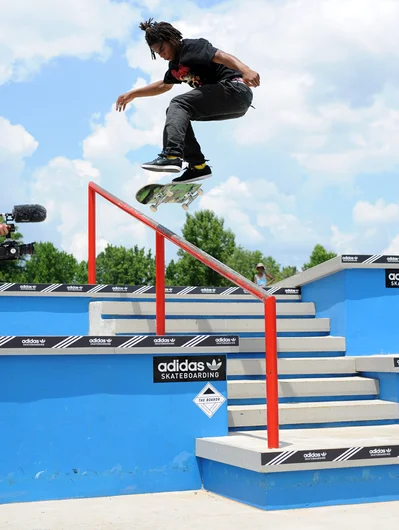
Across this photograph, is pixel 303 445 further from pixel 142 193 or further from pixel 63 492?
pixel 142 193

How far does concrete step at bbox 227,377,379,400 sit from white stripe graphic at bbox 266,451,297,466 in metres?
1.41

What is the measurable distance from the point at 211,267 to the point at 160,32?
85.1 inches

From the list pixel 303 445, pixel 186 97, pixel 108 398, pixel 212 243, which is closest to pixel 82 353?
pixel 108 398

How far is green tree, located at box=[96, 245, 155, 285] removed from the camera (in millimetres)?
72625

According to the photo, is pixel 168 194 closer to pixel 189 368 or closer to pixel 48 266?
pixel 189 368

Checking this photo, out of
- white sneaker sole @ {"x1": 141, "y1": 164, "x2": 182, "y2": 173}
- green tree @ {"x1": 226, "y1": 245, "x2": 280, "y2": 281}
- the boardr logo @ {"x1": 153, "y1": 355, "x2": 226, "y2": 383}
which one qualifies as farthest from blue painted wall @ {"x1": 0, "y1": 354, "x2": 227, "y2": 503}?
green tree @ {"x1": 226, "y1": 245, "x2": 280, "y2": 281}

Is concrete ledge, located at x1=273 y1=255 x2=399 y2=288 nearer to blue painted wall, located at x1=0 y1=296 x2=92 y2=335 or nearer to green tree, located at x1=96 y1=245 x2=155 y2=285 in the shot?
blue painted wall, located at x1=0 y1=296 x2=92 y2=335

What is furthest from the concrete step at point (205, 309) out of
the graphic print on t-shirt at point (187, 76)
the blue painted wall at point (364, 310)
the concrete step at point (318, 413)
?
the graphic print on t-shirt at point (187, 76)

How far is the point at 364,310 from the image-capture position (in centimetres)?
743

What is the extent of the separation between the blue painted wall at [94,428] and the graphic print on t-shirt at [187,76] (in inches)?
99.6

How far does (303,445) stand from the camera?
4887mm

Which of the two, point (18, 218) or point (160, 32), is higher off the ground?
point (160, 32)

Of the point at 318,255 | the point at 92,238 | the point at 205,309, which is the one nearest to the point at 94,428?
the point at 205,309

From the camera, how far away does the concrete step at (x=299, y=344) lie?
21.6 ft
